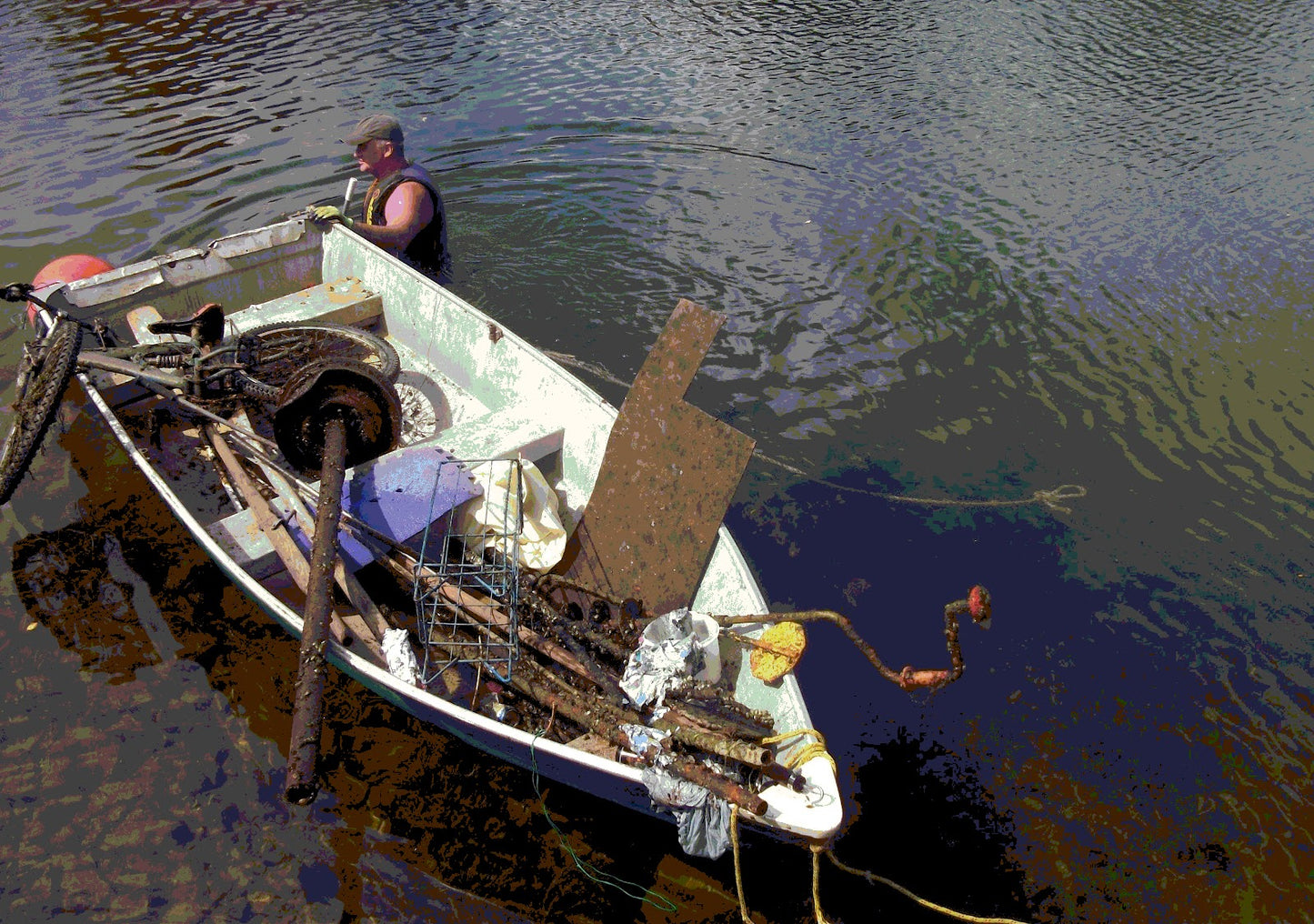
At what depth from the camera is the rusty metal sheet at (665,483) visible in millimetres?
5418

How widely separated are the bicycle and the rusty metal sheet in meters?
2.28

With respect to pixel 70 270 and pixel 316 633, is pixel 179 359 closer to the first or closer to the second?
pixel 70 270

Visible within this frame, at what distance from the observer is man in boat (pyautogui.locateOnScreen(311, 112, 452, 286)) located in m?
8.88

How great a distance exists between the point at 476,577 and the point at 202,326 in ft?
12.6

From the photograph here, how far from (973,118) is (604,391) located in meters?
10.3

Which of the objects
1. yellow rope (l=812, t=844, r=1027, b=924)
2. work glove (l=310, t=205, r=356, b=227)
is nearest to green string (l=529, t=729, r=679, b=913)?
yellow rope (l=812, t=844, r=1027, b=924)

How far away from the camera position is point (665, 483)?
18.6 feet

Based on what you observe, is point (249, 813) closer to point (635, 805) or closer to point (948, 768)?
point (635, 805)

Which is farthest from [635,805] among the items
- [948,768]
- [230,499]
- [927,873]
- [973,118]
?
[973,118]

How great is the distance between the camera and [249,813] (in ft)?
17.7

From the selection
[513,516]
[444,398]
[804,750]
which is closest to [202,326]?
[444,398]

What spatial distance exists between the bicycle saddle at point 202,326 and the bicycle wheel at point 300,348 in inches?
9.4

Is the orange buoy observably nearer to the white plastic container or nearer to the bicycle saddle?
the bicycle saddle

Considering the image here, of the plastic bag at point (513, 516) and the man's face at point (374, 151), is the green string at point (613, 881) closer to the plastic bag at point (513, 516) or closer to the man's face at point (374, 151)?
the plastic bag at point (513, 516)
